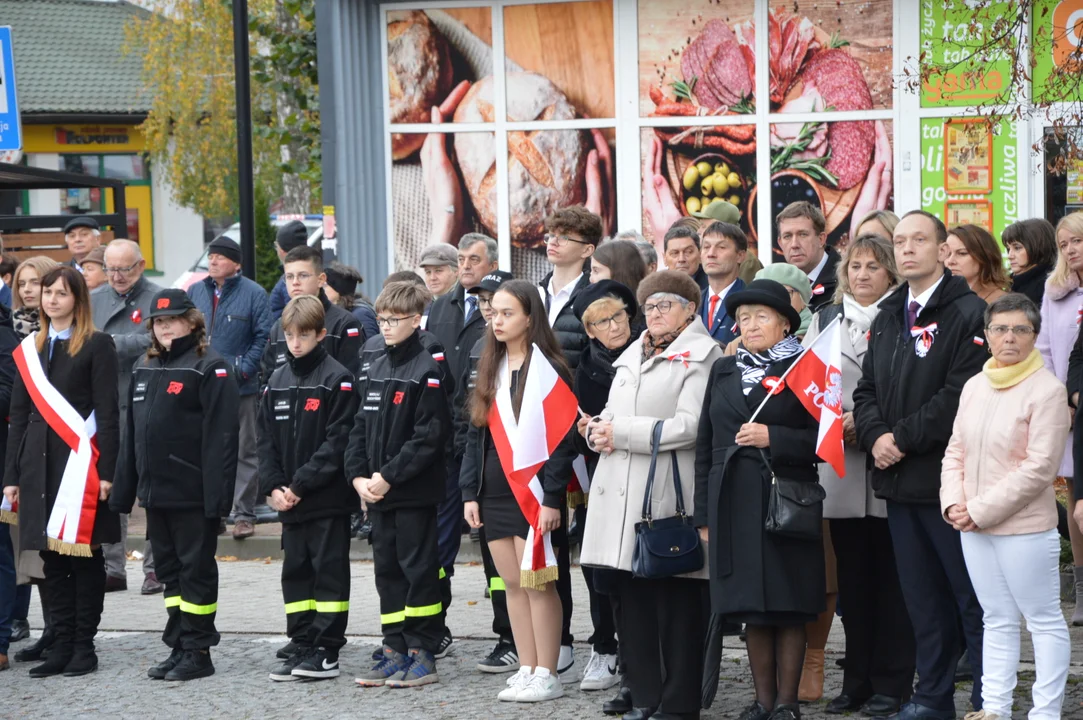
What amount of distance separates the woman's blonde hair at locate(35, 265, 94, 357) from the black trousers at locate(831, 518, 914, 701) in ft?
13.8

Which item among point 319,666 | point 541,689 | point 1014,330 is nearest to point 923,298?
point 1014,330

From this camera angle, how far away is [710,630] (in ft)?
22.5

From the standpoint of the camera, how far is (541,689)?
24.3 feet

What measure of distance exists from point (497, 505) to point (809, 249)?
2271 mm

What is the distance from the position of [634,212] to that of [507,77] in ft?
6.15

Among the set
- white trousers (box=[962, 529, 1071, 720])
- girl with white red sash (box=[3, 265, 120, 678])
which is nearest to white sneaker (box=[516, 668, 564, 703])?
white trousers (box=[962, 529, 1071, 720])

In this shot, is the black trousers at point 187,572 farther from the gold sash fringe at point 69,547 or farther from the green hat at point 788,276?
the green hat at point 788,276

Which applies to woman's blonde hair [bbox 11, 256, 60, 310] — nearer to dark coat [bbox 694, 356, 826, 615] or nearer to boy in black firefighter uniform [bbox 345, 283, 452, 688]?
boy in black firefighter uniform [bbox 345, 283, 452, 688]

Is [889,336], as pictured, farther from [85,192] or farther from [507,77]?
[85,192]

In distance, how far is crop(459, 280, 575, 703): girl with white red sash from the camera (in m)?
7.38

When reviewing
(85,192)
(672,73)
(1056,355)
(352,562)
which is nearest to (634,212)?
(672,73)

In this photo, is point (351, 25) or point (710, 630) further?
point (351, 25)

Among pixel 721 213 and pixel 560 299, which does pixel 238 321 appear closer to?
pixel 721 213

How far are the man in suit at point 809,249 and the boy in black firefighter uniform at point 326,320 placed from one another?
10.3 ft
